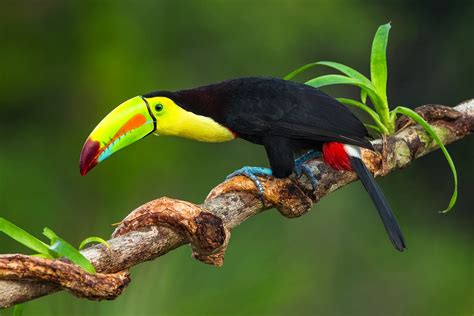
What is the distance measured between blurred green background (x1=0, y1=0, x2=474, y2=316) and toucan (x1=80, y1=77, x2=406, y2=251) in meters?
1.43

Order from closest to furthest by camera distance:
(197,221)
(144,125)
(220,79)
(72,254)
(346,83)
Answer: (72,254) < (197,221) < (144,125) < (346,83) < (220,79)

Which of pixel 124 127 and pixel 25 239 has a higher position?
pixel 124 127

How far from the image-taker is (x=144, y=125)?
7.51 ft

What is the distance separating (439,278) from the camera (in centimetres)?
446

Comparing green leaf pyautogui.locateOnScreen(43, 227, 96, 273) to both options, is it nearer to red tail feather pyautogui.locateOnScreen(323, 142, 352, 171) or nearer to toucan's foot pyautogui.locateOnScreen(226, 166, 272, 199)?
toucan's foot pyautogui.locateOnScreen(226, 166, 272, 199)

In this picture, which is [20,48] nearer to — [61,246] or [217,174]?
[217,174]

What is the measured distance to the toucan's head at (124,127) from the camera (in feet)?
7.20

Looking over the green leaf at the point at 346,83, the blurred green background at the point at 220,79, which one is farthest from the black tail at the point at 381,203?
the blurred green background at the point at 220,79

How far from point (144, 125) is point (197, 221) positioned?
0.51m

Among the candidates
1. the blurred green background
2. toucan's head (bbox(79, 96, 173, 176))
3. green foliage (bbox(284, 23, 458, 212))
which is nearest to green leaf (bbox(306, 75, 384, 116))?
green foliage (bbox(284, 23, 458, 212))

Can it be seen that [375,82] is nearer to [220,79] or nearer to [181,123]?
[181,123]

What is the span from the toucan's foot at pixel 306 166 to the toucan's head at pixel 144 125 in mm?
195

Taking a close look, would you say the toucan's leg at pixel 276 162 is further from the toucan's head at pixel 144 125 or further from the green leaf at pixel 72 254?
the green leaf at pixel 72 254

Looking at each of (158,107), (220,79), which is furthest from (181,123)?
(220,79)
